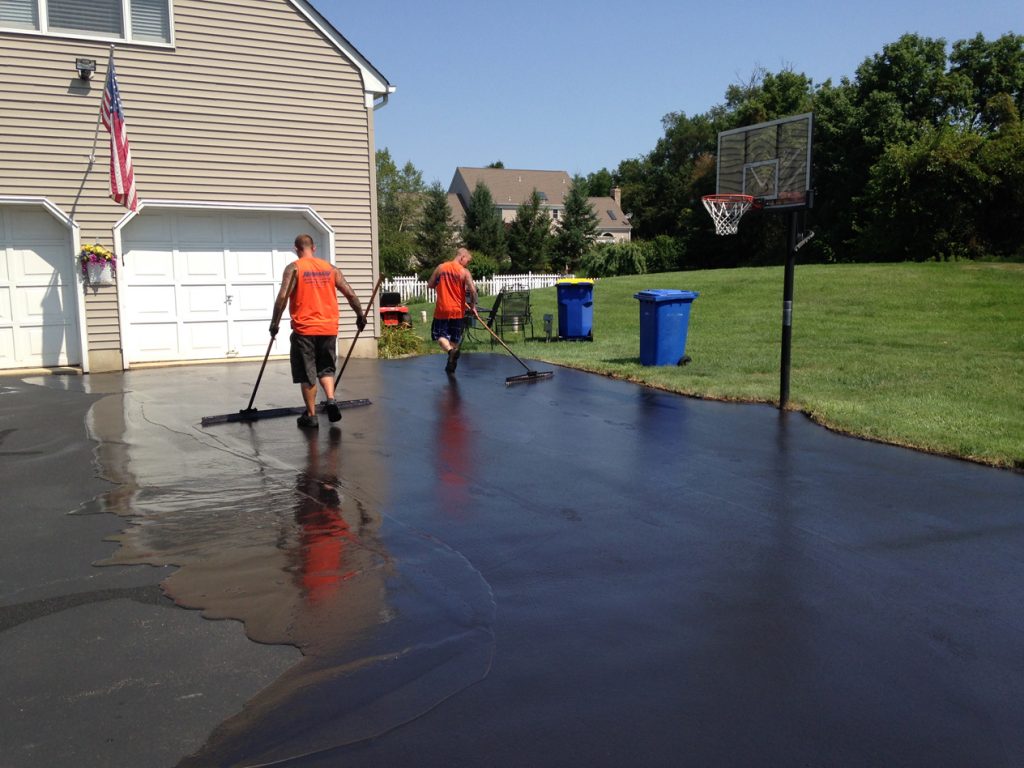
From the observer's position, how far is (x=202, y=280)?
46.6 feet

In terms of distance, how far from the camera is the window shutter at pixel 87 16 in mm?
12680

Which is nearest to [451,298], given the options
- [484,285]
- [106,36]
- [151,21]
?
[151,21]

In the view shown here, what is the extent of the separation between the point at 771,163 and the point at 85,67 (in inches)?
382

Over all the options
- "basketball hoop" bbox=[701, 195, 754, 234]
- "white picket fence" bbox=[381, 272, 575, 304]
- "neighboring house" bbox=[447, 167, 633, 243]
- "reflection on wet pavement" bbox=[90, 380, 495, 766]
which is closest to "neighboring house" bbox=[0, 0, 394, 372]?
"basketball hoop" bbox=[701, 195, 754, 234]

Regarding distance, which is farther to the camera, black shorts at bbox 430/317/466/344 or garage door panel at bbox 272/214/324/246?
garage door panel at bbox 272/214/324/246

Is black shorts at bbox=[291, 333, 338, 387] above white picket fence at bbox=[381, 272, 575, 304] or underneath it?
underneath

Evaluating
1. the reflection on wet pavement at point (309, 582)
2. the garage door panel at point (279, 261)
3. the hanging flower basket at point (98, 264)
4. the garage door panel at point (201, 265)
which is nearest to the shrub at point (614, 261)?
the garage door panel at point (279, 261)

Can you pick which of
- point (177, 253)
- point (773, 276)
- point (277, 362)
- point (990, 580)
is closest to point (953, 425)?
point (990, 580)

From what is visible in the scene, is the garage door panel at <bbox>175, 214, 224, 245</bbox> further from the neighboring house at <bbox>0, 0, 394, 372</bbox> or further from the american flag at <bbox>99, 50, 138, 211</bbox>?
the american flag at <bbox>99, 50, 138, 211</bbox>

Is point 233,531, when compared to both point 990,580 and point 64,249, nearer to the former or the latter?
point 990,580

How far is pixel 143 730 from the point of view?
3086 millimetres

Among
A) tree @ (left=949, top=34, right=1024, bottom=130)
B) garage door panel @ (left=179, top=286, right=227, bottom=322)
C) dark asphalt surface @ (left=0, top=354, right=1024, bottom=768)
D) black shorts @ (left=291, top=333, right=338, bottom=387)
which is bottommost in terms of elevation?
dark asphalt surface @ (left=0, top=354, right=1024, bottom=768)

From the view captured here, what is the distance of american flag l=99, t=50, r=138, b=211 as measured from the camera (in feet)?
39.1

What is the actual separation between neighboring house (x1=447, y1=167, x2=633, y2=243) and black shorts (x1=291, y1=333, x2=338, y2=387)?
203ft
